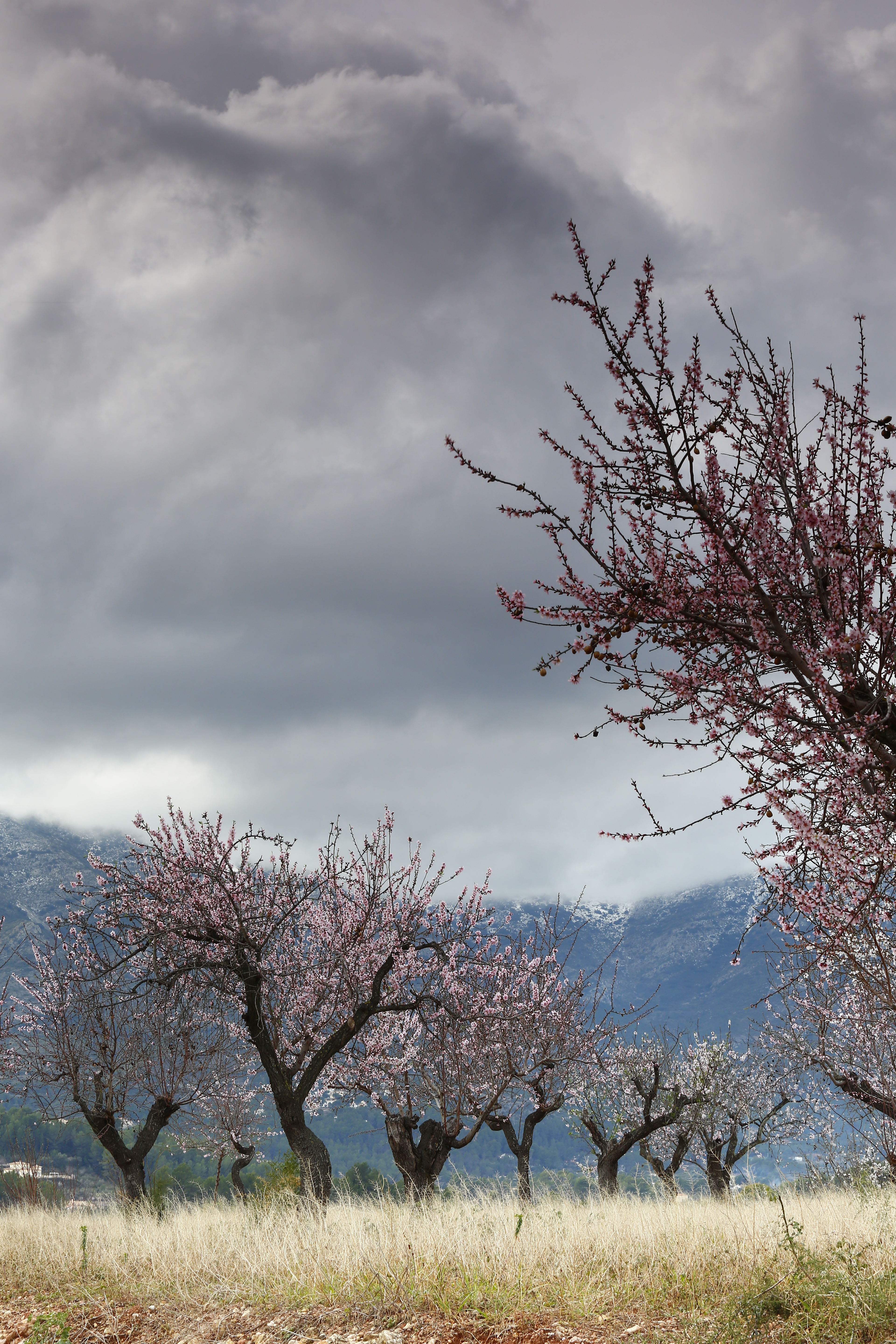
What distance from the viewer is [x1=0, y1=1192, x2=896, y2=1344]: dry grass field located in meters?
5.83

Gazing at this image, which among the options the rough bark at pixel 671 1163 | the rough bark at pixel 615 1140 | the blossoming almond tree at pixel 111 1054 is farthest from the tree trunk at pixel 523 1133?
the blossoming almond tree at pixel 111 1054

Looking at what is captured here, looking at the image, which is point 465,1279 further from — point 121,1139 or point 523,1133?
point 121,1139

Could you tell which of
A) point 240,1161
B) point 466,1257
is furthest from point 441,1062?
point 240,1161

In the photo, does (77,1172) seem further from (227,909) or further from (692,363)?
(692,363)

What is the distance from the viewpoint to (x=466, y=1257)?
7.36 m

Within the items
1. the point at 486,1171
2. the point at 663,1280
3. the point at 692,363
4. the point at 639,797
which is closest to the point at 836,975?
the point at 663,1280

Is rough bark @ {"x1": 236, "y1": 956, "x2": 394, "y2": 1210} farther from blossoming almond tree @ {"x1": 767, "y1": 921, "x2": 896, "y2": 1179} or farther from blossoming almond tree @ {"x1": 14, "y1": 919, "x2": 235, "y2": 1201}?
A: blossoming almond tree @ {"x1": 767, "y1": 921, "x2": 896, "y2": 1179}

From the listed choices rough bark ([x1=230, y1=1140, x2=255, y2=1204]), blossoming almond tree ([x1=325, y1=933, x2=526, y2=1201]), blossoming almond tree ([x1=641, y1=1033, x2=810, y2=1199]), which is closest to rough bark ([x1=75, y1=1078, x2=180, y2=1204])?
blossoming almond tree ([x1=325, y1=933, x2=526, y2=1201])

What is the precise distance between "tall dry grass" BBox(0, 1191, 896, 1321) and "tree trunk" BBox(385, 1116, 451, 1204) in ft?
13.9

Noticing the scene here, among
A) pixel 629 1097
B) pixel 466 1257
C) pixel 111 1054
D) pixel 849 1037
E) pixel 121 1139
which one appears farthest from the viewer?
pixel 629 1097

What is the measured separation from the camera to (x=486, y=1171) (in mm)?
184875

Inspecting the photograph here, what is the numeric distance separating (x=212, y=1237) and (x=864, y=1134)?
14.9 meters

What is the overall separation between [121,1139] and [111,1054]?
8.29 ft

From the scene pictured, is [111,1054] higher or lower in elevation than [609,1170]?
higher
